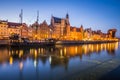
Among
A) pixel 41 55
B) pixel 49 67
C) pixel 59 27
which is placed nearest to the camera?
pixel 49 67

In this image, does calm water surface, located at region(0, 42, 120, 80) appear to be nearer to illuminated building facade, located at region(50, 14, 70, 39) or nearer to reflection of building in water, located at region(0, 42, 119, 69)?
reflection of building in water, located at region(0, 42, 119, 69)

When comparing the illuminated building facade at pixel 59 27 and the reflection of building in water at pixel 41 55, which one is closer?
the reflection of building in water at pixel 41 55

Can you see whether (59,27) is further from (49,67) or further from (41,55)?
(49,67)

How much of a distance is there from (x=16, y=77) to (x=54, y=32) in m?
108

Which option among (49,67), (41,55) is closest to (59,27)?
(41,55)

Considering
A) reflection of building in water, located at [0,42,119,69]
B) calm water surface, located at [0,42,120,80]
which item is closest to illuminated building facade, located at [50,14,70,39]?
reflection of building in water, located at [0,42,119,69]

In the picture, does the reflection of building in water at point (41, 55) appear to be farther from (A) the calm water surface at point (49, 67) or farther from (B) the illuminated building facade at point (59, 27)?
(B) the illuminated building facade at point (59, 27)

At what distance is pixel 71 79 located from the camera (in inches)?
655

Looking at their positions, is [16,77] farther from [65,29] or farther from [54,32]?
[65,29]

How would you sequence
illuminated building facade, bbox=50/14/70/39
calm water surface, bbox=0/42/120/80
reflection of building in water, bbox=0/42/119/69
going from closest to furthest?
calm water surface, bbox=0/42/120/80, reflection of building in water, bbox=0/42/119/69, illuminated building facade, bbox=50/14/70/39

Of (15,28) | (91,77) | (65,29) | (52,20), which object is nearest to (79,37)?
(65,29)

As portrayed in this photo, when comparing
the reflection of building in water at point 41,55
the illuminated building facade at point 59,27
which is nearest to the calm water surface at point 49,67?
the reflection of building in water at point 41,55

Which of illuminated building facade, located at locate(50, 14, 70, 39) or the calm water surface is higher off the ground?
illuminated building facade, located at locate(50, 14, 70, 39)

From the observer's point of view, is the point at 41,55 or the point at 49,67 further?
the point at 41,55
